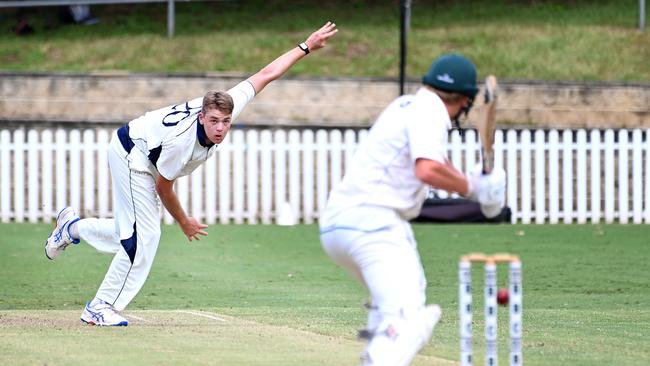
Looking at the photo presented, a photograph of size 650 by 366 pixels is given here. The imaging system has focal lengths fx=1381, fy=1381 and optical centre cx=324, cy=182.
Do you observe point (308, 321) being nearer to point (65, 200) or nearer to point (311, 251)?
point (311, 251)

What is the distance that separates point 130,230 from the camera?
10.3 meters

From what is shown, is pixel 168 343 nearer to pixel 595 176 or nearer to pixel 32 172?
pixel 32 172

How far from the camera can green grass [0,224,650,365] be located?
29.6 ft

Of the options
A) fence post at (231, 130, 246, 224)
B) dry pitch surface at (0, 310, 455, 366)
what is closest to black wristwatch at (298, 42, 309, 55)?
dry pitch surface at (0, 310, 455, 366)

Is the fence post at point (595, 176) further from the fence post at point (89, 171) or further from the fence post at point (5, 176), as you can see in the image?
the fence post at point (5, 176)

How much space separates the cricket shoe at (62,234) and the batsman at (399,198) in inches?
171

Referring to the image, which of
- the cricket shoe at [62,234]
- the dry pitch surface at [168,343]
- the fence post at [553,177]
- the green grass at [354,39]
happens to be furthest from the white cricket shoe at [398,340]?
the green grass at [354,39]

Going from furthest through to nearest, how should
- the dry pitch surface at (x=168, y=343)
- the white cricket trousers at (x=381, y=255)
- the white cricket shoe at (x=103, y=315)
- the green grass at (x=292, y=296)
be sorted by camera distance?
the white cricket shoe at (x=103, y=315)
the green grass at (x=292, y=296)
the dry pitch surface at (x=168, y=343)
the white cricket trousers at (x=381, y=255)

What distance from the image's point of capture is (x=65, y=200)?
22359 millimetres

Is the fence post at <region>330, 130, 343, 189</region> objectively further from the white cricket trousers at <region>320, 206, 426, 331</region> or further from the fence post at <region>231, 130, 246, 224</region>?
the white cricket trousers at <region>320, 206, 426, 331</region>

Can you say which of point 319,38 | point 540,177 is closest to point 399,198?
point 319,38

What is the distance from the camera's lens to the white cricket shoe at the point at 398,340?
6.84 metres

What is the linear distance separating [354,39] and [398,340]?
22493mm

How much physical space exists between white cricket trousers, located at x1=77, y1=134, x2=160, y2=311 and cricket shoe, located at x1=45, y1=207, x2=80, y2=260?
35.4 inches
